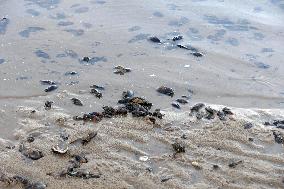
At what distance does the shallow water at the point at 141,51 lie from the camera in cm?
642

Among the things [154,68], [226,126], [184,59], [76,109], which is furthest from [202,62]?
[76,109]

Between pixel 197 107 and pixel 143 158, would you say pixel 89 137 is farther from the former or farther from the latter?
pixel 197 107

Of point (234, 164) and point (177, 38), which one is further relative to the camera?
point (177, 38)

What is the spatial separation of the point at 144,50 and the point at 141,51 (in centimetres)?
6

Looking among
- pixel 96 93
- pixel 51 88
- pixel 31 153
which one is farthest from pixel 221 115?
pixel 31 153

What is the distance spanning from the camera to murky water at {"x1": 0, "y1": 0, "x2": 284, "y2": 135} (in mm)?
6473

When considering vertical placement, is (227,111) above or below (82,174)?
above

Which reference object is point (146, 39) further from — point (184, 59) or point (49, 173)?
point (49, 173)

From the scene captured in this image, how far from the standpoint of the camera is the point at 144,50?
7406mm

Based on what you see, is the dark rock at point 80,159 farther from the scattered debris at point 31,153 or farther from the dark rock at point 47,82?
the dark rock at point 47,82

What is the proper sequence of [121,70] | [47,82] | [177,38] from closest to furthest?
1. [47,82]
2. [121,70]
3. [177,38]

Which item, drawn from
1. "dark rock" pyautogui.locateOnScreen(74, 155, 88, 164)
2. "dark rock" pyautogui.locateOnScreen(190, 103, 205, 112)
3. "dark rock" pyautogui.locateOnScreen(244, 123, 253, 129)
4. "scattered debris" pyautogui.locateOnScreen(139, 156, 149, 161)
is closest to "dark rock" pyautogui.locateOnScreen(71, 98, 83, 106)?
"dark rock" pyautogui.locateOnScreen(74, 155, 88, 164)

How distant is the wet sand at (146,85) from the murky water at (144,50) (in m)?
0.02

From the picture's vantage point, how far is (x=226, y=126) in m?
5.81
